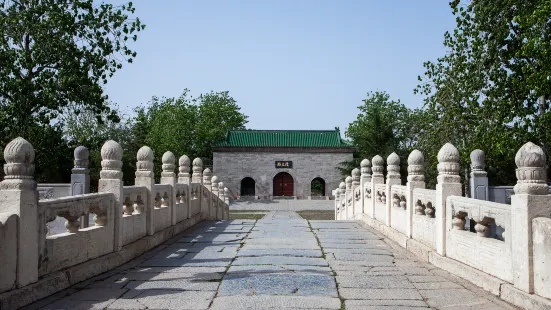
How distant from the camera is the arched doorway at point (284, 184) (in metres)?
40.2

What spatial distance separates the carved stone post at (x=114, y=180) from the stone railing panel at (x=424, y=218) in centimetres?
383

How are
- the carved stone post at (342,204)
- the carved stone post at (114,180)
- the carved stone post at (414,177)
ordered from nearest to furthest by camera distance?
the carved stone post at (114,180) → the carved stone post at (414,177) → the carved stone post at (342,204)

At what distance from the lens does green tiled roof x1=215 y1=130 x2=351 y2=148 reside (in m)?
40.2

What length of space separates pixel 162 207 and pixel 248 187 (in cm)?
3178

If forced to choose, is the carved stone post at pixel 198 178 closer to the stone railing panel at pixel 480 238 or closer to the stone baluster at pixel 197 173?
the stone baluster at pixel 197 173

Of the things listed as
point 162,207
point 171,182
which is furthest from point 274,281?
point 171,182

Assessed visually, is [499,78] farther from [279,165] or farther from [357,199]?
[279,165]

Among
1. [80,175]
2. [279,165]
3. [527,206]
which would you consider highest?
[279,165]

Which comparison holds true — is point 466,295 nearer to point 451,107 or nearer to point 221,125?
point 451,107

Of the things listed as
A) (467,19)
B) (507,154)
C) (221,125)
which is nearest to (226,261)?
(507,154)

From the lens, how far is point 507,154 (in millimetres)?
14727

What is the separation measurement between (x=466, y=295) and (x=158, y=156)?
35.3 meters

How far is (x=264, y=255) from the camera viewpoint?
7.02 m

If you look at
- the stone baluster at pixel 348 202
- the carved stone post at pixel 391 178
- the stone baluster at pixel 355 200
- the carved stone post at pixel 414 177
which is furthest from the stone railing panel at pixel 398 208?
the stone baluster at pixel 348 202
